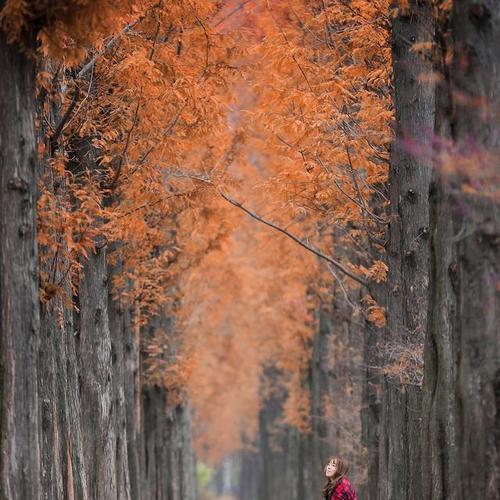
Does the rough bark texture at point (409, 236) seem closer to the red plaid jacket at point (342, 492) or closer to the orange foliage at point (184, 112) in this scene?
the orange foliage at point (184, 112)

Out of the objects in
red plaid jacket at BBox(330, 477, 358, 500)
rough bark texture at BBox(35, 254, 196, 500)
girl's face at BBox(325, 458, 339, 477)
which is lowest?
red plaid jacket at BBox(330, 477, 358, 500)

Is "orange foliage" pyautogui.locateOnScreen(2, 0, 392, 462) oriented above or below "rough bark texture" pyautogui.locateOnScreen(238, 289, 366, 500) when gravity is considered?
above

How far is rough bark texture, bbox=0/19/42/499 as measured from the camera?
849cm

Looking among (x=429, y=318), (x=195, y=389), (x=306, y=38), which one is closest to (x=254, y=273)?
(x=195, y=389)

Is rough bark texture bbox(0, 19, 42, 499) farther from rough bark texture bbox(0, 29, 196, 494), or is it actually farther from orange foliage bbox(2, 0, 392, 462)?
orange foliage bbox(2, 0, 392, 462)

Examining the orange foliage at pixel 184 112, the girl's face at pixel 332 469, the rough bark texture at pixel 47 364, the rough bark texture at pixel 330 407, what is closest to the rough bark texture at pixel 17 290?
the rough bark texture at pixel 47 364

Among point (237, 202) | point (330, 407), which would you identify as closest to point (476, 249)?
point (237, 202)

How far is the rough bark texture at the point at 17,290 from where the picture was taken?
8.49 metres

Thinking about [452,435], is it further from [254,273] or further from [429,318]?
[254,273]

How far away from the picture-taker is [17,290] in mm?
8602

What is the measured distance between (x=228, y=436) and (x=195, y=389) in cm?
2496

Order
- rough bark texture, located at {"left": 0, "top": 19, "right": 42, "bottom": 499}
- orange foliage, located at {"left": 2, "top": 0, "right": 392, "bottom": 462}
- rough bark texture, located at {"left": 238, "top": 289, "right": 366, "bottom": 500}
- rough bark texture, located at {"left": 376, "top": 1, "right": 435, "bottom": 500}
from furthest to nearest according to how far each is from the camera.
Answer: rough bark texture, located at {"left": 238, "top": 289, "right": 366, "bottom": 500} < rough bark texture, located at {"left": 376, "top": 1, "right": 435, "bottom": 500} < orange foliage, located at {"left": 2, "top": 0, "right": 392, "bottom": 462} < rough bark texture, located at {"left": 0, "top": 19, "right": 42, "bottom": 499}

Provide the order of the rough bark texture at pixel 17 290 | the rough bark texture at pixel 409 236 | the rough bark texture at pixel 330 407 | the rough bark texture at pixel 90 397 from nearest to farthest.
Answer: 1. the rough bark texture at pixel 17 290
2. the rough bark texture at pixel 90 397
3. the rough bark texture at pixel 409 236
4. the rough bark texture at pixel 330 407

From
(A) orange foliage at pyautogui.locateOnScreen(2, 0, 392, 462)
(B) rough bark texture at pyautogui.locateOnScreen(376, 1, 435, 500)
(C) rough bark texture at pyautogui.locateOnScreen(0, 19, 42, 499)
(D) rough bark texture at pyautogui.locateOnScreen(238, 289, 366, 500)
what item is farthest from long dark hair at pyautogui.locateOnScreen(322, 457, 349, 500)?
(D) rough bark texture at pyautogui.locateOnScreen(238, 289, 366, 500)
